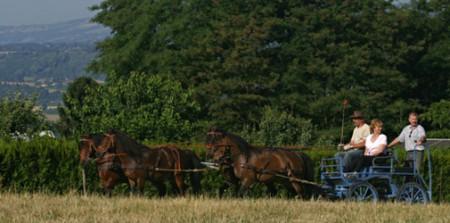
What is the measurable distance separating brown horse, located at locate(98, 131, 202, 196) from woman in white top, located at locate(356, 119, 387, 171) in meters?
3.51

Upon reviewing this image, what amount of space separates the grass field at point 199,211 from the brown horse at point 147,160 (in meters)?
1.93

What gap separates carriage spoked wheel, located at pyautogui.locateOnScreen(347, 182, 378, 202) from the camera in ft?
63.4

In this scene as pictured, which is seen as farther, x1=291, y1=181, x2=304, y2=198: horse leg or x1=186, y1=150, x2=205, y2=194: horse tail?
x1=186, y1=150, x2=205, y2=194: horse tail

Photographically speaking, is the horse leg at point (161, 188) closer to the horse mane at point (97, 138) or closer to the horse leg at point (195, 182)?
the horse leg at point (195, 182)

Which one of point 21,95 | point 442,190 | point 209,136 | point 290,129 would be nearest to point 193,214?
point 209,136

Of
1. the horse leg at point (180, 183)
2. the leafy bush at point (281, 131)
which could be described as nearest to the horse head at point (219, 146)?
the horse leg at point (180, 183)

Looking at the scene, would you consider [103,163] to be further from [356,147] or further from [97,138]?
[356,147]

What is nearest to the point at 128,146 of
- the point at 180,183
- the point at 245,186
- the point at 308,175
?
the point at 180,183

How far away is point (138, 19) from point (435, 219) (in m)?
50.4

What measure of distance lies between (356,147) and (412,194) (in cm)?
130

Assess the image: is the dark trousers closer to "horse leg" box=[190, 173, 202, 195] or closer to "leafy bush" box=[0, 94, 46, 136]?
"horse leg" box=[190, 173, 202, 195]

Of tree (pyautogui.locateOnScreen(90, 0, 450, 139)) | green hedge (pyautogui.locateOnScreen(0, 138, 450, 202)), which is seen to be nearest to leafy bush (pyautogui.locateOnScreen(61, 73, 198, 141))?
tree (pyautogui.locateOnScreen(90, 0, 450, 139))

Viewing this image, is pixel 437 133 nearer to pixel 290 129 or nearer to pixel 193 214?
pixel 290 129

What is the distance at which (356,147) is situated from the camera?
1986 centimetres
